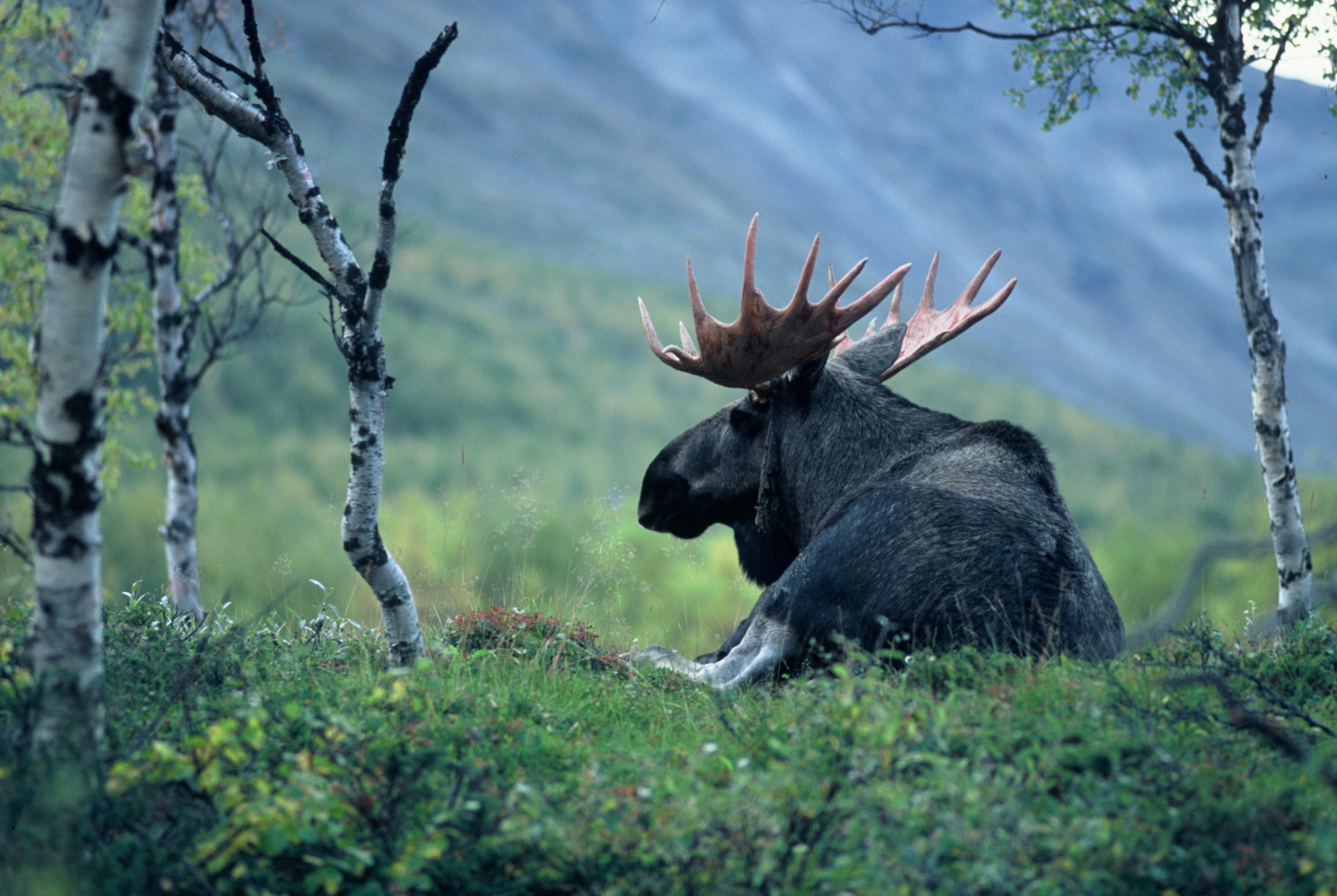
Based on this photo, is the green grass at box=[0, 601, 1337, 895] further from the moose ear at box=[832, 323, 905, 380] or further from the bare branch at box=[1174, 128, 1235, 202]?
the bare branch at box=[1174, 128, 1235, 202]

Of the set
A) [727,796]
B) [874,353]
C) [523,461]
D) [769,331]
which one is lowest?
[727,796]

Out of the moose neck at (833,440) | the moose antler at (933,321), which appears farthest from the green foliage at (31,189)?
the moose antler at (933,321)

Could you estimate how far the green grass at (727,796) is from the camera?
2.65 meters

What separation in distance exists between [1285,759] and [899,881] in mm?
1556

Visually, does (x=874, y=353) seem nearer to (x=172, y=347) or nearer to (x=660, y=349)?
(x=660, y=349)

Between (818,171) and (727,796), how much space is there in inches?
4865

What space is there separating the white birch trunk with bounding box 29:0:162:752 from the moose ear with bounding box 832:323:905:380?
4785 millimetres

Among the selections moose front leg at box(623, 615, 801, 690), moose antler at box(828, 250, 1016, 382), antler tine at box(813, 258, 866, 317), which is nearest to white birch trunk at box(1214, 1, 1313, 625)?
moose antler at box(828, 250, 1016, 382)

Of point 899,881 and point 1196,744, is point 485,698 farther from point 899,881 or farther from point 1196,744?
point 1196,744

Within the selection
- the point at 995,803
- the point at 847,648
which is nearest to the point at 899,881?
A: the point at 995,803

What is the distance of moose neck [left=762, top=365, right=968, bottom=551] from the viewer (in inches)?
243

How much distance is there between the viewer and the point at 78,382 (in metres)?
2.88

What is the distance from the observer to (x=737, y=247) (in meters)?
81.9

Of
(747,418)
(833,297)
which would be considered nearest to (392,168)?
(833,297)
